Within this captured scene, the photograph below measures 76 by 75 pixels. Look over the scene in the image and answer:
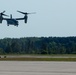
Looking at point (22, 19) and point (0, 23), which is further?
point (22, 19)

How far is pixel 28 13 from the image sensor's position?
8606 cm
